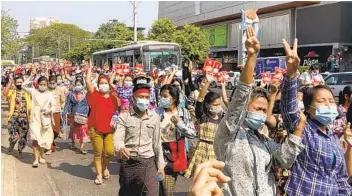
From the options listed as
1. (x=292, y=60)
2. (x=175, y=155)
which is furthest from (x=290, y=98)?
(x=175, y=155)

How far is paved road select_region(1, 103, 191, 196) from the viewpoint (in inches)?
250

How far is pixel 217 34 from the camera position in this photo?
51.4m

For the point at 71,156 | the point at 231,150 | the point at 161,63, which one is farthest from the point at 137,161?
the point at 161,63

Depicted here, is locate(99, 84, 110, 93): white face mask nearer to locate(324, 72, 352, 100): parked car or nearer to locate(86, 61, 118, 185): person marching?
locate(86, 61, 118, 185): person marching

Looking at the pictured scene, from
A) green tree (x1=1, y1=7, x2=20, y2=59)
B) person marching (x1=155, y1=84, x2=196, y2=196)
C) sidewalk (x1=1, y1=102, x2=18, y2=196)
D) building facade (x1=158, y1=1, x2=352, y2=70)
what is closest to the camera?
person marching (x1=155, y1=84, x2=196, y2=196)

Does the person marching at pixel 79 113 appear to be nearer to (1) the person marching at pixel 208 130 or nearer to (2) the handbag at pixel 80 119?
(2) the handbag at pixel 80 119

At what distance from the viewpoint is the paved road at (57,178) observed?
6359 mm

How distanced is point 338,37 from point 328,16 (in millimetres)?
2223

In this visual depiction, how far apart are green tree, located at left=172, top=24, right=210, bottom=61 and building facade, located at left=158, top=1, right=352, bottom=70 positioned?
16.7 feet

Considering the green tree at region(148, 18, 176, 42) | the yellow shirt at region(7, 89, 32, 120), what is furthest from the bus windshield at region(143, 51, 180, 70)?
the green tree at region(148, 18, 176, 42)

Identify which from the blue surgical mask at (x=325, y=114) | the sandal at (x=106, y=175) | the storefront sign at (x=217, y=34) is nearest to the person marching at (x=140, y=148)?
the blue surgical mask at (x=325, y=114)

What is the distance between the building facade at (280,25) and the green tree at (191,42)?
510 cm

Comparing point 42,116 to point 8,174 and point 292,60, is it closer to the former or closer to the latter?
point 8,174

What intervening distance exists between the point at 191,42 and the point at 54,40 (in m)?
38.6
